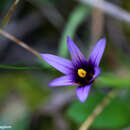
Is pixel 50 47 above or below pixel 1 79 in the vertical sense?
above

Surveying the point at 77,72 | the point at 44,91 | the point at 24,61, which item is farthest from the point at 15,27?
the point at 77,72

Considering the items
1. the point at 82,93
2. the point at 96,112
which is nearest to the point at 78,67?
the point at 82,93

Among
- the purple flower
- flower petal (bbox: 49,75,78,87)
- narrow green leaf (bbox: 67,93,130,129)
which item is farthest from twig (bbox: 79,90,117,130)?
flower petal (bbox: 49,75,78,87)

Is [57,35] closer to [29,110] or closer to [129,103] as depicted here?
[29,110]

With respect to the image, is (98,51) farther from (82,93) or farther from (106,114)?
(106,114)

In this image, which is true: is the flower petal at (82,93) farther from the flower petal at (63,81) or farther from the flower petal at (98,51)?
the flower petal at (98,51)

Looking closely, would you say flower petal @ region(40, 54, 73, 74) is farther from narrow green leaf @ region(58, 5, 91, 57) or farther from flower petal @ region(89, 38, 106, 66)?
narrow green leaf @ region(58, 5, 91, 57)
